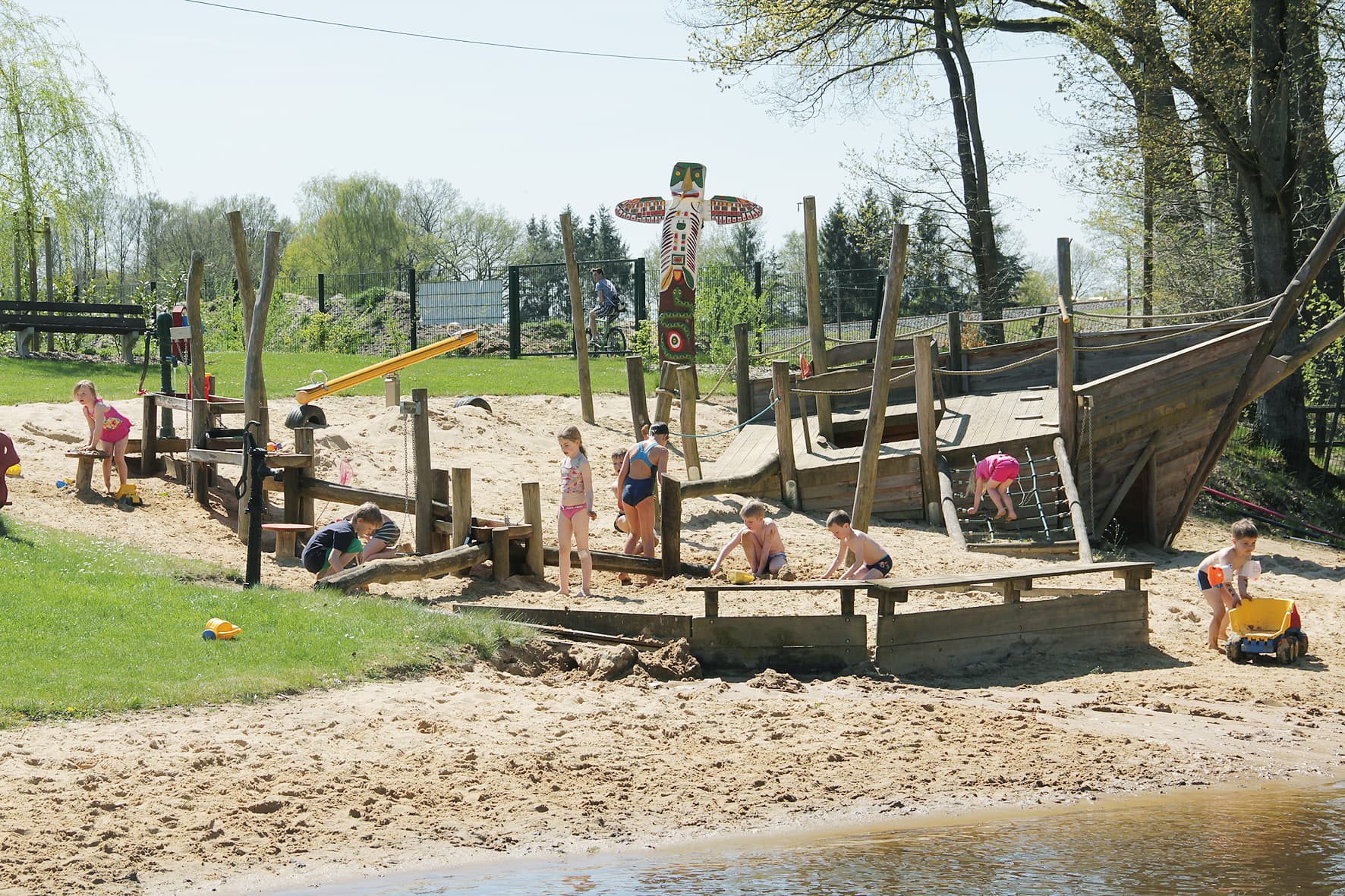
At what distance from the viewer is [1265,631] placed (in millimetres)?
→ 9766

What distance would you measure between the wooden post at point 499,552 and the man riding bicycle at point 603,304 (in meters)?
16.6

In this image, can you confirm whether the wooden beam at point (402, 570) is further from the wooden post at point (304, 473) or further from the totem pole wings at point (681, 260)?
the totem pole wings at point (681, 260)

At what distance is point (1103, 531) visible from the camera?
48.3 ft

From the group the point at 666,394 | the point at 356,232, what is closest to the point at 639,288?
the point at 666,394

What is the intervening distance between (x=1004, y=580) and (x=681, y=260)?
34.6 ft

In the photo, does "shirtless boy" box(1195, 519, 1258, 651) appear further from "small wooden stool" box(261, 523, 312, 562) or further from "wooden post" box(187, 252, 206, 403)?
"wooden post" box(187, 252, 206, 403)

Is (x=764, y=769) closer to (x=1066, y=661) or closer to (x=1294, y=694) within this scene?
(x=1066, y=661)

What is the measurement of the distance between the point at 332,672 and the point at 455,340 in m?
8.65

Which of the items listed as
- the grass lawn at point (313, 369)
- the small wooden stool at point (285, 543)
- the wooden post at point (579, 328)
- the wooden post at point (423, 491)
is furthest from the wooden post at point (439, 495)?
the wooden post at point (579, 328)

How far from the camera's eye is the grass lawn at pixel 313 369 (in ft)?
59.9

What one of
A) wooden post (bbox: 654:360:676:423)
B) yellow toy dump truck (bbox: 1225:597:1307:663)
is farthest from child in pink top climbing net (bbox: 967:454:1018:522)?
wooden post (bbox: 654:360:676:423)

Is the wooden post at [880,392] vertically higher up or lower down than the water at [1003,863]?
higher up

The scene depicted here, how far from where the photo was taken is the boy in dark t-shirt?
10406 millimetres

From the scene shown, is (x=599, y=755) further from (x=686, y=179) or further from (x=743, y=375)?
(x=686, y=179)
